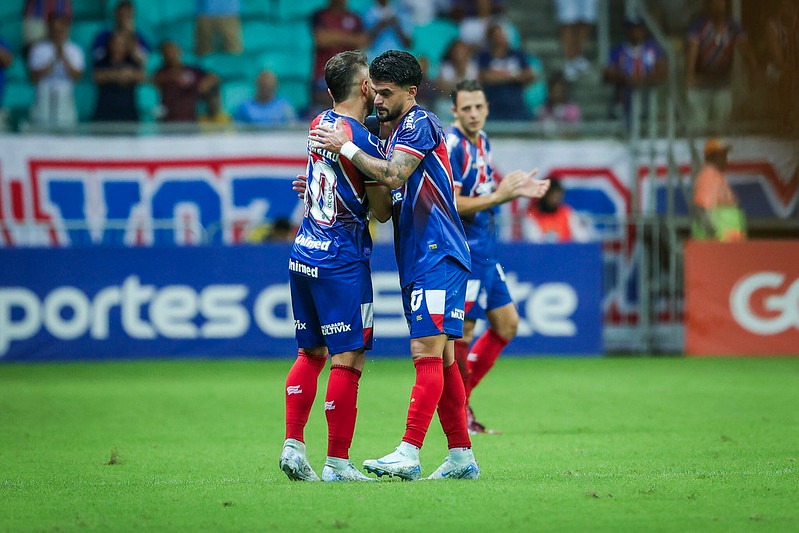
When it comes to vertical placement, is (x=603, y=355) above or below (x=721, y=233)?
below

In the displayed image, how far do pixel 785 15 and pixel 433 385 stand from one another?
1089 centimetres

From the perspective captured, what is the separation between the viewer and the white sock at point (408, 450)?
21.9 feet

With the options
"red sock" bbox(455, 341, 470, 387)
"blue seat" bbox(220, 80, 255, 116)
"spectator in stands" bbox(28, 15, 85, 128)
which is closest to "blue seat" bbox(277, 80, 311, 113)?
"blue seat" bbox(220, 80, 255, 116)

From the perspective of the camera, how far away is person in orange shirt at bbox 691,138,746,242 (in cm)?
1695

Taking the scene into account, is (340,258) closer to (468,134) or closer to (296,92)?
(468,134)

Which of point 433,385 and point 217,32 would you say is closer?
point 433,385

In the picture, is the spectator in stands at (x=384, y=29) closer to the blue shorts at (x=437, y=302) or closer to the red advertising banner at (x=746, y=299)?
the red advertising banner at (x=746, y=299)

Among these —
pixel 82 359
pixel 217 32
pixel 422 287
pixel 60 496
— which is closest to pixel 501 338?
pixel 422 287

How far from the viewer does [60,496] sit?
6512mm

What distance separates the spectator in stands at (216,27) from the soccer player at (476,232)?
9964mm

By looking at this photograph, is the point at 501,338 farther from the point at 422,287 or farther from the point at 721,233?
the point at 721,233

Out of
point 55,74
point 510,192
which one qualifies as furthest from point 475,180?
point 55,74

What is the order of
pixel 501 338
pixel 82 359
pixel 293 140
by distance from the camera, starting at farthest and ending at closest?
1. pixel 293 140
2. pixel 82 359
3. pixel 501 338

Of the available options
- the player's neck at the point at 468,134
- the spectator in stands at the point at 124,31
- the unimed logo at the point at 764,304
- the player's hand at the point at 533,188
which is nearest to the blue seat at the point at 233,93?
the spectator in stands at the point at 124,31
